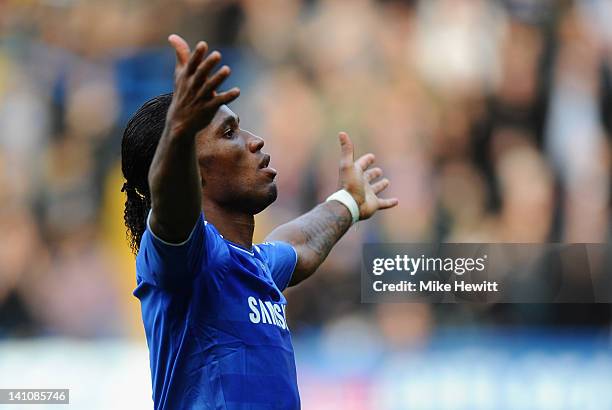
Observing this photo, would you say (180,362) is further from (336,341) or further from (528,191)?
(528,191)

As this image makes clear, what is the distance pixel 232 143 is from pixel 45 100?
13.3ft

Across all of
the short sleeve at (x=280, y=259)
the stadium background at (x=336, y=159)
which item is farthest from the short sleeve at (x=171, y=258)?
the stadium background at (x=336, y=159)

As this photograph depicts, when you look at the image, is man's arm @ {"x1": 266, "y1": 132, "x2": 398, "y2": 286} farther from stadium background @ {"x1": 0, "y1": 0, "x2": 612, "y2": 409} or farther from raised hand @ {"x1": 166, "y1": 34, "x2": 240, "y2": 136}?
stadium background @ {"x1": 0, "y1": 0, "x2": 612, "y2": 409}

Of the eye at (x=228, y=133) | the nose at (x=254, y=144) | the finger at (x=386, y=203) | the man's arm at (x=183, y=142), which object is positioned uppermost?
the finger at (x=386, y=203)

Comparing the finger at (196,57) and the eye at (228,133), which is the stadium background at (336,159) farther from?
the finger at (196,57)

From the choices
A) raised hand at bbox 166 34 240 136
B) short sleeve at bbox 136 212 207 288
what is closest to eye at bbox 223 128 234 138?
short sleeve at bbox 136 212 207 288

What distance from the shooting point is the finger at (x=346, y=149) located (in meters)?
4.16

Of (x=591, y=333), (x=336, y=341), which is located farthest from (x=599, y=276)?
(x=336, y=341)

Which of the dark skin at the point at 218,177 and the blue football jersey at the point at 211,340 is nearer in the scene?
the dark skin at the point at 218,177

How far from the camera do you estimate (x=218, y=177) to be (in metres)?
3.32

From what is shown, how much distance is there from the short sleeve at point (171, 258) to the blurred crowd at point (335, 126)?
3.95 m

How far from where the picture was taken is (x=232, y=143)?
3387mm

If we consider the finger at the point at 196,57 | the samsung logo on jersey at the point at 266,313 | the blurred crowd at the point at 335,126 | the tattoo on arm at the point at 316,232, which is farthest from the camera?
the blurred crowd at the point at 335,126

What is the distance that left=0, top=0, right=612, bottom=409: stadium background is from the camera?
6.75 m
